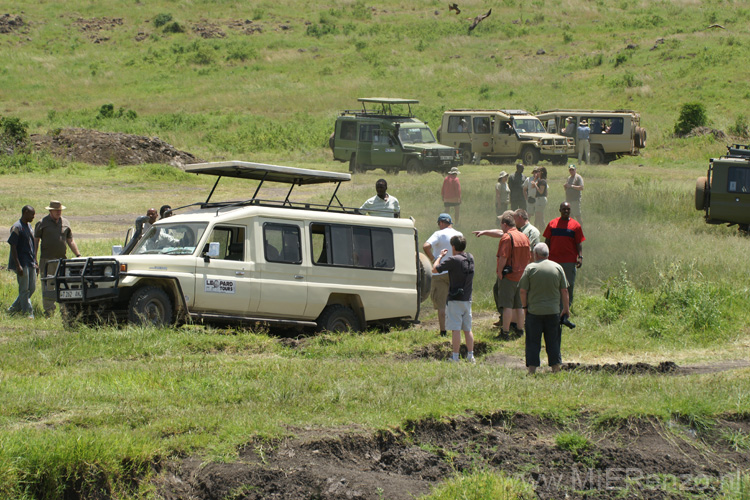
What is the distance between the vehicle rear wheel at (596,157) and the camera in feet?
107

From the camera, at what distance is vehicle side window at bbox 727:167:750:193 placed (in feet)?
61.1

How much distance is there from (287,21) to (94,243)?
56348 millimetres

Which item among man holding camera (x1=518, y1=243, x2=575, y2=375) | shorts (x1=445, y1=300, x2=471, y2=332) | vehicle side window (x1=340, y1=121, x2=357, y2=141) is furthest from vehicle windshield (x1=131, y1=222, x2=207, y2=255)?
vehicle side window (x1=340, y1=121, x2=357, y2=141)

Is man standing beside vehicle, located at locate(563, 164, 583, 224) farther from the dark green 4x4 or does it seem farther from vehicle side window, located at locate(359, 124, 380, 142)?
vehicle side window, located at locate(359, 124, 380, 142)

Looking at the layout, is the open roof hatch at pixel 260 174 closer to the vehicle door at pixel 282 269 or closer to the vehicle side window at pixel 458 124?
the vehicle door at pixel 282 269

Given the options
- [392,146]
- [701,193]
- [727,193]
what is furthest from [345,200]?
[727,193]

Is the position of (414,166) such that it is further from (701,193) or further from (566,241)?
(566,241)

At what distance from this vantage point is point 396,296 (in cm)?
1155

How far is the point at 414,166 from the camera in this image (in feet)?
95.1

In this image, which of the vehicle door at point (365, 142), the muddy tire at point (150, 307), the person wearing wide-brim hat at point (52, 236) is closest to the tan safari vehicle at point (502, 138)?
the vehicle door at point (365, 142)

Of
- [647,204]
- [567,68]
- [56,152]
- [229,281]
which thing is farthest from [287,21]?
[229,281]

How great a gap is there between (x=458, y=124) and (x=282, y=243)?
22852 millimetres

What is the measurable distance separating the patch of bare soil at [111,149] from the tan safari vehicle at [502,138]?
10386 millimetres

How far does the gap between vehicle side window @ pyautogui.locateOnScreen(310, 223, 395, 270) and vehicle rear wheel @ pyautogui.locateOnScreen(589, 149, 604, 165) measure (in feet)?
74.7
